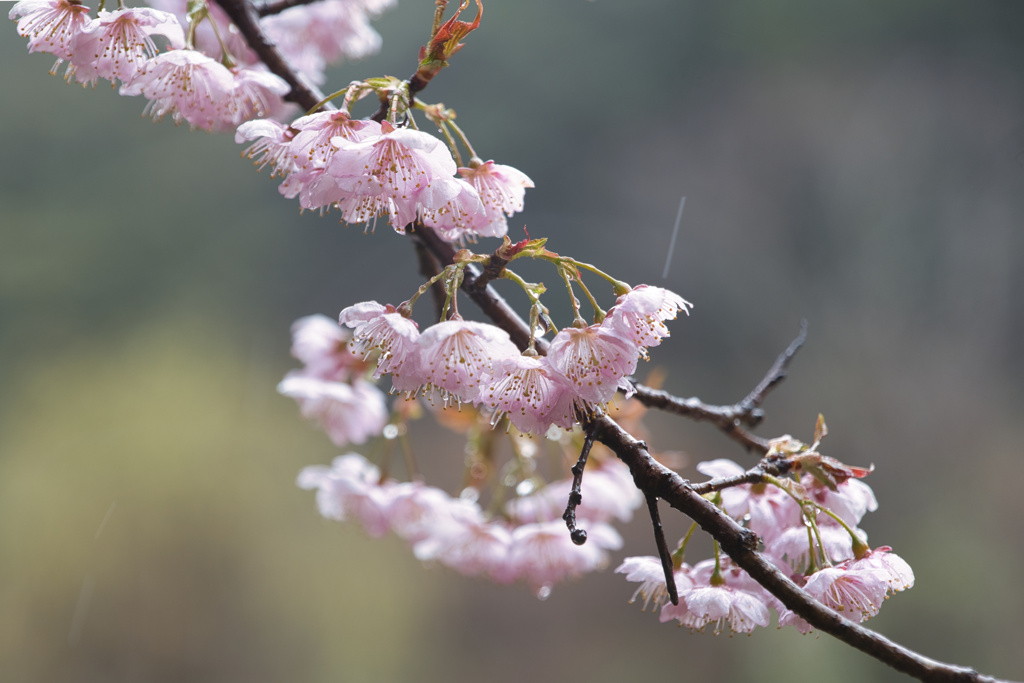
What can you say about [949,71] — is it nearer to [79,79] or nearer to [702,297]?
[702,297]

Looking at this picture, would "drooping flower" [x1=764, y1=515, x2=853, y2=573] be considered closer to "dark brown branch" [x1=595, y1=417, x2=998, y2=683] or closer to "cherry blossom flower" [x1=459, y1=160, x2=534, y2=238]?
"dark brown branch" [x1=595, y1=417, x2=998, y2=683]

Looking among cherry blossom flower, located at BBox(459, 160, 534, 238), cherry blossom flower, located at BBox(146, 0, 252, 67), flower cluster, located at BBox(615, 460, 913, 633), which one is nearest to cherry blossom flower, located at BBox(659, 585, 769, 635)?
flower cluster, located at BBox(615, 460, 913, 633)

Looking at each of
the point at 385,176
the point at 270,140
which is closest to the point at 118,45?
the point at 270,140

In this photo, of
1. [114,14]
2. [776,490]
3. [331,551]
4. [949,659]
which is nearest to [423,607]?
[331,551]

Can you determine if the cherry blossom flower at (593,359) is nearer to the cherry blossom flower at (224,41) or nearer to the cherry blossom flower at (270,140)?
the cherry blossom flower at (270,140)

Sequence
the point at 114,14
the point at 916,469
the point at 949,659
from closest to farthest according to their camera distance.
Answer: the point at 114,14 → the point at 949,659 → the point at 916,469

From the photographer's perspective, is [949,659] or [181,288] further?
[181,288]
